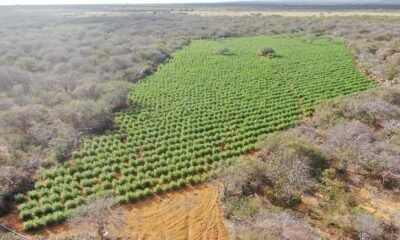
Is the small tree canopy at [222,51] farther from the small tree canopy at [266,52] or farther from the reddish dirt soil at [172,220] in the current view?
the reddish dirt soil at [172,220]

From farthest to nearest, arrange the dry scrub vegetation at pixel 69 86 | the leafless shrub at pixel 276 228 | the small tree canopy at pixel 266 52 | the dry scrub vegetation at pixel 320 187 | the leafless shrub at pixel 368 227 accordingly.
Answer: the small tree canopy at pixel 266 52
the dry scrub vegetation at pixel 69 86
the dry scrub vegetation at pixel 320 187
the leafless shrub at pixel 368 227
the leafless shrub at pixel 276 228

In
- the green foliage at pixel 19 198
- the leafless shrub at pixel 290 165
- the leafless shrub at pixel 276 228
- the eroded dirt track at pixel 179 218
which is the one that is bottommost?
the eroded dirt track at pixel 179 218

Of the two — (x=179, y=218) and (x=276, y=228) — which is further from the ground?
(x=276, y=228)

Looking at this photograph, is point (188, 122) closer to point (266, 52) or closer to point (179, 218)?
point (179, 218)

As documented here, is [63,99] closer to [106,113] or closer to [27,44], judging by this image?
[106,113]

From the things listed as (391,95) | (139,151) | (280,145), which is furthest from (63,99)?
(391,95)

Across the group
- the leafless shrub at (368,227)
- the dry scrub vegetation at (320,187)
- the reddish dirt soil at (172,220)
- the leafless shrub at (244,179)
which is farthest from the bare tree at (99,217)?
the leafless shrub at (368,227)

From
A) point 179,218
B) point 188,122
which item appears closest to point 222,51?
point 188,122
